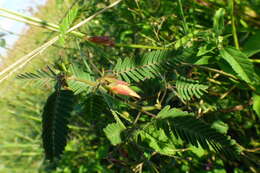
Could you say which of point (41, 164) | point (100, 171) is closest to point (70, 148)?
point (41, 164)

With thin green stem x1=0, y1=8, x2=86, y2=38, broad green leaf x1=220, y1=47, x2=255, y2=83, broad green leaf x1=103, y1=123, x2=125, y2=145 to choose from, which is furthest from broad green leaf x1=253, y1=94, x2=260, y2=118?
thin green stem x1=0, y1=8, x2=86, y2=38

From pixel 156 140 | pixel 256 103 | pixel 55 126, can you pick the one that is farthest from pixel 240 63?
pixel 55 126

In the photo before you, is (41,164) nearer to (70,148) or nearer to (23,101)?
(70,148)

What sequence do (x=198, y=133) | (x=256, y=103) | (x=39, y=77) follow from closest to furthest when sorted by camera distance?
(x=198, y=133) < (x=39, y=77) < (x=256, y=103)

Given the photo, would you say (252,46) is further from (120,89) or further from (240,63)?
(120,89)

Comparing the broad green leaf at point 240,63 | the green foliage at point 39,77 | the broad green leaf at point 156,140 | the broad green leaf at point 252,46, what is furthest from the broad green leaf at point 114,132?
the broad green leaf at point 252,46

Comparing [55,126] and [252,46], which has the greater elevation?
[252,46]

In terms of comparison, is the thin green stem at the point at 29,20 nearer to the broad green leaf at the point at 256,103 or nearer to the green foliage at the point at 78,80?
the green foliage at the point at 78,80
